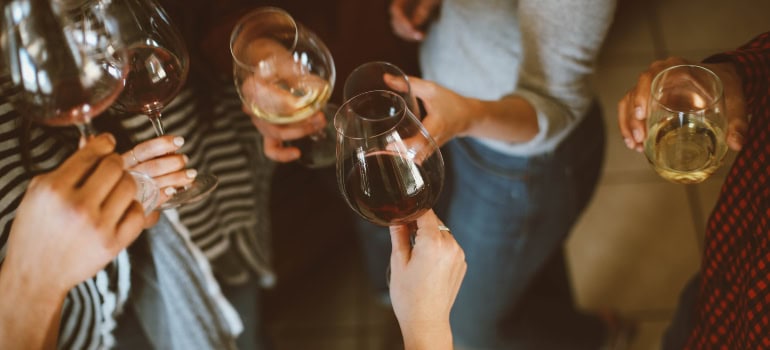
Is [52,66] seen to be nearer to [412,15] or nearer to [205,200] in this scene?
[205,200]

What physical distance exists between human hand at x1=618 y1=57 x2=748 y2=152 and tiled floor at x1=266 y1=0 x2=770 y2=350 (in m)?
1.00

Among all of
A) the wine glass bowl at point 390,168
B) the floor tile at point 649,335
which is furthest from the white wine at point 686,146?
the floor tile at point 649,335

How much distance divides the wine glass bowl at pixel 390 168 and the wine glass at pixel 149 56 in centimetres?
24

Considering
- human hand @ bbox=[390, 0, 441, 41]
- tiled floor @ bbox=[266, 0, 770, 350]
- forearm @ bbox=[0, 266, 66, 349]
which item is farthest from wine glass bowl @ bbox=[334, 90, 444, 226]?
tiled floor @ bbox=[266, 0, 770, 350]

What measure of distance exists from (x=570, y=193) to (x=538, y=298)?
552 mm

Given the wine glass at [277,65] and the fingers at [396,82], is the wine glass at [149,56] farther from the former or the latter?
the fingers at [396,82]

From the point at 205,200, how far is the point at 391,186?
491mm

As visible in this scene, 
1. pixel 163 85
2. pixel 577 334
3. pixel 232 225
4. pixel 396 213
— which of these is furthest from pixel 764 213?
pixel 577 334

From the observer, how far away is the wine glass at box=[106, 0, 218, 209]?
Answer: 2.72 feet

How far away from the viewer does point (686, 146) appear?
846mm

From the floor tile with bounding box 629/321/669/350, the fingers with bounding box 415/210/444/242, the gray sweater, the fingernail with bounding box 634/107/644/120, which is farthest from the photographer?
the floor tile with bounding box 629/321/669/350

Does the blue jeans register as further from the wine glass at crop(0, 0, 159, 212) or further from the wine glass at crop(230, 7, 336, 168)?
the wine glass at crop(0, 0, 159, 212)

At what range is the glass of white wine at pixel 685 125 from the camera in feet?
2.68

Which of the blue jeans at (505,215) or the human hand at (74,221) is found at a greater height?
the human hand at (74,221)
